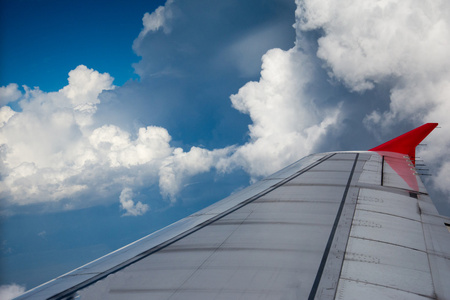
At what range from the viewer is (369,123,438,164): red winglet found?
9375 mm

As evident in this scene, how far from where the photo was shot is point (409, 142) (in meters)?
9.98

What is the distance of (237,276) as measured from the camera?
3.05 metres

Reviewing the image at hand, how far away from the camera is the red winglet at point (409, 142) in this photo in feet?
30.8

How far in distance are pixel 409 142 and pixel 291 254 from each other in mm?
8762

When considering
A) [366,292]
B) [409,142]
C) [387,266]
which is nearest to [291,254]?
[366,292]

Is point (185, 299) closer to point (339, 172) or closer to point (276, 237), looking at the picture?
point (276, 237)

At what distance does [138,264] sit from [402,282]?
3090 millimetres

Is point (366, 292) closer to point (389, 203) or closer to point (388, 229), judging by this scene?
point (388, 229)

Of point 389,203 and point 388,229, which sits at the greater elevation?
point 389,203

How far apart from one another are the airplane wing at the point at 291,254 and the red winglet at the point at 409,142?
12.7 feet

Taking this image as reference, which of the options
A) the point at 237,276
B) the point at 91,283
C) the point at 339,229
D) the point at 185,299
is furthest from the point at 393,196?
the point at 91,283

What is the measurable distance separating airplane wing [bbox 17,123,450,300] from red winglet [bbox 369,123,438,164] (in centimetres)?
386

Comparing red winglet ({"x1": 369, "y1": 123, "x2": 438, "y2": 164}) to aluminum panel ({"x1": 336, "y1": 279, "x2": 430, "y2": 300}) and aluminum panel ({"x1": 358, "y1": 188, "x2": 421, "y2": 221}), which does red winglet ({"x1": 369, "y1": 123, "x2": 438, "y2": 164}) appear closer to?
aluminum panel ({"x1": 358, "y1": 188, "x2": 421, "y2": 221})

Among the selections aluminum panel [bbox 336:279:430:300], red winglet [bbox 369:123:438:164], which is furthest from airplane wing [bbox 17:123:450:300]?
red winglet [bbox 369:123:438:164]
